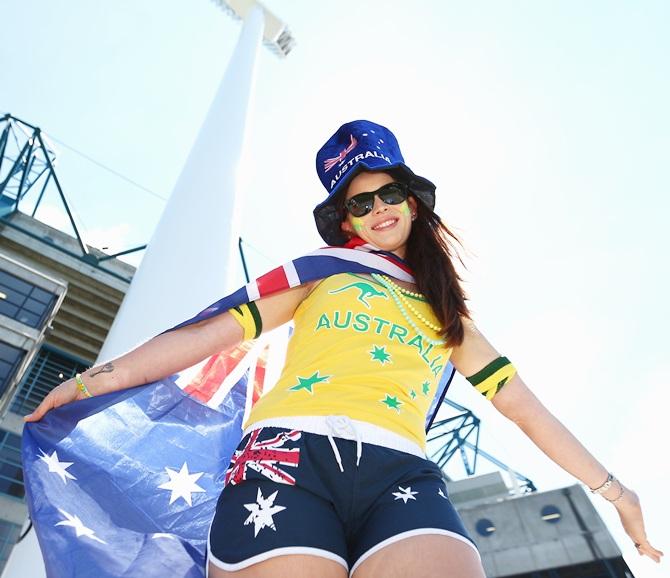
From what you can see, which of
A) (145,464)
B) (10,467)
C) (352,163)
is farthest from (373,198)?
(10,467)

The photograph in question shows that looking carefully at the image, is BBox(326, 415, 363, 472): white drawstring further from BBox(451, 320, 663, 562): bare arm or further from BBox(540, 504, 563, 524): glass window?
BBox(540, 504, 563, 524): glass window

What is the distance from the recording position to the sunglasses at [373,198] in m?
2.46

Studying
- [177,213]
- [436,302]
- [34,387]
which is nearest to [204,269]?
[177,213]

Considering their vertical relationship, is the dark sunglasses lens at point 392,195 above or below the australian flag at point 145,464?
above

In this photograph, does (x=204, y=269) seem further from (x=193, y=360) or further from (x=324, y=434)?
(x=324, y=434)

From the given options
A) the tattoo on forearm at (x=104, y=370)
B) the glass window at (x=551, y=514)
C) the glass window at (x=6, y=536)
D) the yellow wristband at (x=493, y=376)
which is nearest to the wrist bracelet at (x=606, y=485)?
the yellow wristband at (x=493, y=376)

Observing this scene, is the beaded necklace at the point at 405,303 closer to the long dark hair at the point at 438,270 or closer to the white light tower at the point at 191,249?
the long dark hair at the point at 438,270

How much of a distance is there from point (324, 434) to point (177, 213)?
12.1 feet

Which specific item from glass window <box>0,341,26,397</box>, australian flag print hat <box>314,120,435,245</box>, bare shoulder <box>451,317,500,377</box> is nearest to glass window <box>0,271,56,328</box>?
glass window <box>0,341,26,397</box>

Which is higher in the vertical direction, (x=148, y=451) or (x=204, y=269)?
(x=204, y=269)

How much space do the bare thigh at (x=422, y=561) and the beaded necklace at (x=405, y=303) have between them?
0.80 meters

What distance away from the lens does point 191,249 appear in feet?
14.8

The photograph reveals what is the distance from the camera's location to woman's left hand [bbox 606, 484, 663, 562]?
2.12 meters

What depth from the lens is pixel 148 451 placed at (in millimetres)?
2203
